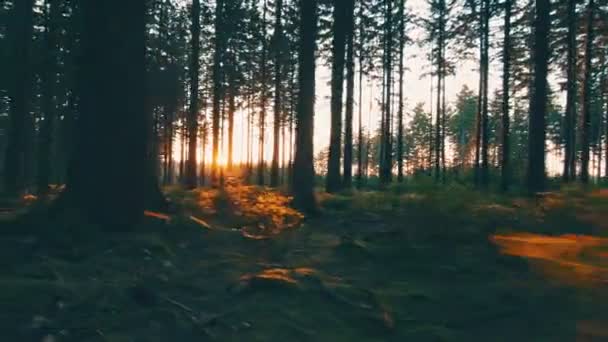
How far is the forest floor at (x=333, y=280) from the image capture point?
4.13 m

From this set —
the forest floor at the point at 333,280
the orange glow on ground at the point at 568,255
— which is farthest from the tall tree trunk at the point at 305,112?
the orange glow on ground at the point at 568,255

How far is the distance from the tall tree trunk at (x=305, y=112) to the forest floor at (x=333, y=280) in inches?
158

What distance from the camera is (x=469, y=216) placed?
6.91m

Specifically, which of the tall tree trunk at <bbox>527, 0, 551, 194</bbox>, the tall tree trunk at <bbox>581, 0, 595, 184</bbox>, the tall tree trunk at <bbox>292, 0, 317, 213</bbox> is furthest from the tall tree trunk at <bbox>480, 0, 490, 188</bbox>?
the tall tree trunk at <bbox>292, 0, 317, 213</bbox>

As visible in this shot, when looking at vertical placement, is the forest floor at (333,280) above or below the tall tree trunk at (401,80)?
below

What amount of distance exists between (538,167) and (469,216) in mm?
7943

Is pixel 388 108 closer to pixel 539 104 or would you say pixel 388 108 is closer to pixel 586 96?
pixel 586 96

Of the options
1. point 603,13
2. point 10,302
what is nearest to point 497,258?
point 10,302

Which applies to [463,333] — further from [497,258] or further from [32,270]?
[32,270]

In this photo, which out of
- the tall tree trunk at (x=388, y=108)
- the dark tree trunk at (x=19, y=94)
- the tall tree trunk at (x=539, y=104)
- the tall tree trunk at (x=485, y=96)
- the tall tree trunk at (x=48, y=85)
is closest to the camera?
the tall tree trunk at (x=539, y=104)

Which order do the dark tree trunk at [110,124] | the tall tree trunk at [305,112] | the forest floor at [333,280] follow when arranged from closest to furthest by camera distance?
the forest floor at [333,280]
the dark tree trunk at [110,124]
the tall tree trunk at [305,112]

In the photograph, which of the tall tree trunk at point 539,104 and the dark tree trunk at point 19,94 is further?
the dark tree trunk at point 19,94

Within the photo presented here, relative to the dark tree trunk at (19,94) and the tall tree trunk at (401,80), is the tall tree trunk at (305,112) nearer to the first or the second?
the dark tree trunk at (19,94)

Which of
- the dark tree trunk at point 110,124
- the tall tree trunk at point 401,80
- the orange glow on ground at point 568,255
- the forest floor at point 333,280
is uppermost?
the tall tree trunk at point 401,80
